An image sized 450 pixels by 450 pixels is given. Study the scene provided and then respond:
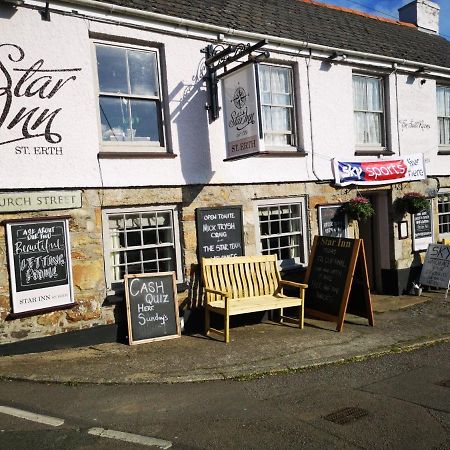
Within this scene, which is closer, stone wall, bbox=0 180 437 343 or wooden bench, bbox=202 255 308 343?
stone wall, bbox=0 180 437 343

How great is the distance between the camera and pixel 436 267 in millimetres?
10688

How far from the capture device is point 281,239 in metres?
9.53

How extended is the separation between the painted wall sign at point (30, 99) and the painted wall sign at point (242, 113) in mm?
2469

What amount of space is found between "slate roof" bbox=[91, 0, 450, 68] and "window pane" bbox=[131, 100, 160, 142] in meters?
1.45

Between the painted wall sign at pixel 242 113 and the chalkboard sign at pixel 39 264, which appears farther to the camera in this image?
the painted wall sign at pixel 242 113

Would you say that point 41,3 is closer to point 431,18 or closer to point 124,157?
point 124,157

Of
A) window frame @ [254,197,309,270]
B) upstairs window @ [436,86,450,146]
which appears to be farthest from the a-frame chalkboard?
upstairs window @ [436,86,450,146]

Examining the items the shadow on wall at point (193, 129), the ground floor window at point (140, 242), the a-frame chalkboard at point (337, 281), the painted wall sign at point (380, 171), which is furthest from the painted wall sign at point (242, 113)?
the painted wall sign at point (380, 171)

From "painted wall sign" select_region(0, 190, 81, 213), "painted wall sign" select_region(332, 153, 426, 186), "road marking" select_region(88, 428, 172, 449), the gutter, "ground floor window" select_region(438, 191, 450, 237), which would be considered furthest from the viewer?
"ground floor window" select_region(438, 191, 450, 237)

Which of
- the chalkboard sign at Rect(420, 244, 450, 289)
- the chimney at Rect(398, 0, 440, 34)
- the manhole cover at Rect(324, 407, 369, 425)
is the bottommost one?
the manhole cover at Rect(324, 407, 369, 425)

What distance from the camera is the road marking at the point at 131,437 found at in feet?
13.6

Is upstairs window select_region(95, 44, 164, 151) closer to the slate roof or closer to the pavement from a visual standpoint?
the slate roof

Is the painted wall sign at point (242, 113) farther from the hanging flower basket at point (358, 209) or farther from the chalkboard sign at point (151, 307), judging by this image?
the hanging flower basket at point (358, 209)

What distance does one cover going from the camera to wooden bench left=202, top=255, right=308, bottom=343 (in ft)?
25.5
